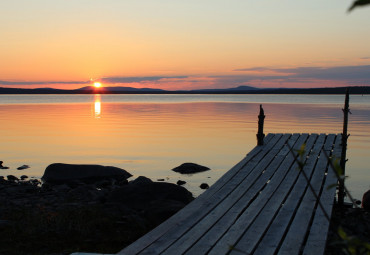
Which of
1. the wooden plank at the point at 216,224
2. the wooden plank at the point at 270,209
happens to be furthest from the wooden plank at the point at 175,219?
the wooden plank at the point at 270,209

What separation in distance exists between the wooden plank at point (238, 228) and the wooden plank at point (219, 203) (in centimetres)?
49

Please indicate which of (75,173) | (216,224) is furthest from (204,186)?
(216,224)

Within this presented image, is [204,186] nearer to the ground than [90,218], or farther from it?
nearer to the ground

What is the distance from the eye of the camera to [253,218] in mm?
7789

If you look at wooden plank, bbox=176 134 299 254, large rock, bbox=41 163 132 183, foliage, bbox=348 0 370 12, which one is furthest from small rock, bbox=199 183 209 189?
foliage, bbox=348 0 370 12

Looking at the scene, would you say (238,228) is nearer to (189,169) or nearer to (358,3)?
(358,3)

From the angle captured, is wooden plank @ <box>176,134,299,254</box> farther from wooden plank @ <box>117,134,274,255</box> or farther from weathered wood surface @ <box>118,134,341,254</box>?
wooden plank @ <box>117,134,274,255</box>

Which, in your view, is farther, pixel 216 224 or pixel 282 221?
pixel 282 221

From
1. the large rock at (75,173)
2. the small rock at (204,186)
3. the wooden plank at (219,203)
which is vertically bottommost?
the small rock at (204,186)

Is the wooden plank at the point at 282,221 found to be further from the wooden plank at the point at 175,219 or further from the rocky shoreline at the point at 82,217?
the rocky shoreline at the point at 82,217

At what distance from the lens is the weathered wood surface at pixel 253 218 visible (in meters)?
6.43

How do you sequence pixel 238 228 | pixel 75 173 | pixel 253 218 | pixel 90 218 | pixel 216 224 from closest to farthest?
pixel 238 228
pixel 216 224
pixel 253 218
pixel 90 218
pixel 75 173

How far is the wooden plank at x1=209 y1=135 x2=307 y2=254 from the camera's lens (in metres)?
6.36

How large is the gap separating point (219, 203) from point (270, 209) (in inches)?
42.5
